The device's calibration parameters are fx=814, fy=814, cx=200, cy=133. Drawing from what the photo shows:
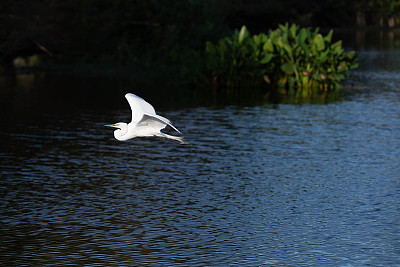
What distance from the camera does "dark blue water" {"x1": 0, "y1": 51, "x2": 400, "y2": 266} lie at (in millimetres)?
12117

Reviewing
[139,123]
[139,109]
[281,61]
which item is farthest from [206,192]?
[281,61]

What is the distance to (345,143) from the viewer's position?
2222 cm

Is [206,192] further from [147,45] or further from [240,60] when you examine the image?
[147,45]

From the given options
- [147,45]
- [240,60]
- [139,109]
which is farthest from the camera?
[147,45]

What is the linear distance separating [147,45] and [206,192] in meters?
30.4

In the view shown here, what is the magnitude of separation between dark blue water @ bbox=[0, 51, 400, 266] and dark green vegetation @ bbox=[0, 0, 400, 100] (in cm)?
877

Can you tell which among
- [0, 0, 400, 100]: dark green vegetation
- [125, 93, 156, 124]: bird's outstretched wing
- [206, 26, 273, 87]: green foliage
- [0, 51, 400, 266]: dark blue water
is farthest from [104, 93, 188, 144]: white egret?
[0, 0, 400, 100]: dark green vegetation

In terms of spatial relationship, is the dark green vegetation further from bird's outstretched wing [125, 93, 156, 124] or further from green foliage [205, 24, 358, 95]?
Result: bird's outstretched wing [125, 93, 156, 124]

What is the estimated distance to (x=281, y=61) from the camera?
35.9 metres

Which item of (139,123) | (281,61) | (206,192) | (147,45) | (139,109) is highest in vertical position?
(147,45)

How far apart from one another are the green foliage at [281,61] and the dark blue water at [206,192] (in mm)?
8225

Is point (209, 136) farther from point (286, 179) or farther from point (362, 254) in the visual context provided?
point (362, 254)

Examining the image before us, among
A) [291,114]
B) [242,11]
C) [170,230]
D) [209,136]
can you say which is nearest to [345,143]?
[209,136]

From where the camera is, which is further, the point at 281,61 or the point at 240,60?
the point at 281,61
